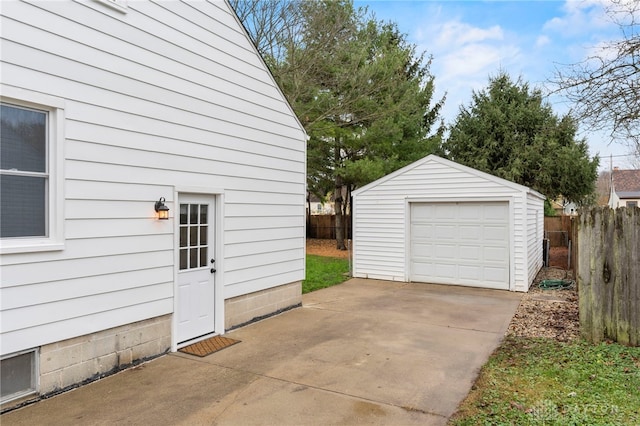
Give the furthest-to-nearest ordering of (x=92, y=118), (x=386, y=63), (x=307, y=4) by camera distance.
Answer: (x=386, y=63) → (x=307, y=4) → (x=92, y=118)

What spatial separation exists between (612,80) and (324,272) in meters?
8.47

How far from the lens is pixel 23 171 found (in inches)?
138

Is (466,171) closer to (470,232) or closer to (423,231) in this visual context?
(470,232)

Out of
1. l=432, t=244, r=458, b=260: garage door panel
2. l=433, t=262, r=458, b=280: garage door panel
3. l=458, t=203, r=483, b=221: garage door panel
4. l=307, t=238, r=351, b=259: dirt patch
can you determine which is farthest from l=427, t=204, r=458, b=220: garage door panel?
l=307, t=238, r=351, b=259: dirt patch

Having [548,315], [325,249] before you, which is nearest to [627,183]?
[325,249]

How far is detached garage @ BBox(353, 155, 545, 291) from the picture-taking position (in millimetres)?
9391

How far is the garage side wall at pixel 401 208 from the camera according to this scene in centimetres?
930

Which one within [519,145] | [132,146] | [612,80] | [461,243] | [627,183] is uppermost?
[519,145]

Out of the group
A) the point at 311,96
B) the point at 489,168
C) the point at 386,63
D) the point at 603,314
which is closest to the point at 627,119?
the point at 603,314

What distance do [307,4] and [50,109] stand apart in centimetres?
1030

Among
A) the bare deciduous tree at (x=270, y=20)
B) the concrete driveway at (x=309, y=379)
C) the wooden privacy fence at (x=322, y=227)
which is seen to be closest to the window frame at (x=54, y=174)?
the concrete driveway at (x=309, y=379)

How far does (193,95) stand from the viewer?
5195mm

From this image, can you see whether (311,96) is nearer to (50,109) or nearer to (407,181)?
(407,181)

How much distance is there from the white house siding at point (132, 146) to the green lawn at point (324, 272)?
11.8 feet
